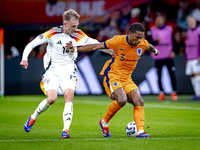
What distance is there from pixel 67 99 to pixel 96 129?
126cm

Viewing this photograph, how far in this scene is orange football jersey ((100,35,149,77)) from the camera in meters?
6.37

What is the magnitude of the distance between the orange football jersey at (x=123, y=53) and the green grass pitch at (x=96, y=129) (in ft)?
3.42

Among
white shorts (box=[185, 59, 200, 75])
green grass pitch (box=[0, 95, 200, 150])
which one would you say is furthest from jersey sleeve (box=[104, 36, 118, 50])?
white shorts (box=[185, 59, 200, 75])

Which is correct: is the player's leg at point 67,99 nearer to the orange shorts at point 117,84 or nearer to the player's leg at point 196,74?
the orange shorts at point 117,84

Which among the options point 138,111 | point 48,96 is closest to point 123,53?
point 138,111

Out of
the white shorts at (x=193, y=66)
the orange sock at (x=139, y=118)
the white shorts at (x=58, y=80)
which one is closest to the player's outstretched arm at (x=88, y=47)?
the white shorts at (x=58, y=80)

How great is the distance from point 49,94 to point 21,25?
13.6 m

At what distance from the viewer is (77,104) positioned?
11.8 meters

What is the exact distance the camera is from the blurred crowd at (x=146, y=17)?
16125 mm

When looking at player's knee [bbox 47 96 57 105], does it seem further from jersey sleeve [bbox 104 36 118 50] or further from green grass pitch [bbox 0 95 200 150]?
jersey sleeve [bbox 104 36 118 50]

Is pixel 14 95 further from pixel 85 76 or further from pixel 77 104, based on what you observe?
pixel 77 104

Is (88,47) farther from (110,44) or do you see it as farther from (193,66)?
(193,66)

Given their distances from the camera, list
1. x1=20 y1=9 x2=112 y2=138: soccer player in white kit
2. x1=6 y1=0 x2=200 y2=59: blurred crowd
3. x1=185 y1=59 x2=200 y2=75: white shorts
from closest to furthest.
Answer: x1=20 y1=9 x2=112 y2=138: soccer player in white kit < x1=185 y1=59 x2=200 y2=75: white shorts < x1=6 y1=0 x2=200 y2=59: blurred crowd

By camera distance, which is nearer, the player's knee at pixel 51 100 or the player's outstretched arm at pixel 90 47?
the player's knee at pixel 51 100
